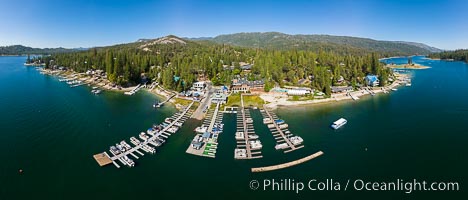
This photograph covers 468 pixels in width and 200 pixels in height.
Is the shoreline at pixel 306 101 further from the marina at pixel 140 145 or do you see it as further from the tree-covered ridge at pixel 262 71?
the marina at pixel 140 145

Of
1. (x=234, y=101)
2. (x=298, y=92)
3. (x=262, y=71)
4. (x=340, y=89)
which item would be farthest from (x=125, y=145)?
(x=340, y=89)

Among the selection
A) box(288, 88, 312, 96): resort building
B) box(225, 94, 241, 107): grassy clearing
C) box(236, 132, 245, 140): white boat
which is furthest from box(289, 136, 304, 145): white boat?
box(288, 88, 312, 96): resort building

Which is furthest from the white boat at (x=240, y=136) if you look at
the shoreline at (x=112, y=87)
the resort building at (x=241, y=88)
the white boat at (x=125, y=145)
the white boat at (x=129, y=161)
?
the resort building at (x=241, y=88)

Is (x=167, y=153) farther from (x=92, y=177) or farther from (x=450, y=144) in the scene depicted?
(x=450, y=144)

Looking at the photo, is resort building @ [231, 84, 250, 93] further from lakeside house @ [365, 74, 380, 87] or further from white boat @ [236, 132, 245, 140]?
lakeside house @ [365, 74, 380, 87]

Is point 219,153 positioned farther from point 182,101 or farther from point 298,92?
point 298,92

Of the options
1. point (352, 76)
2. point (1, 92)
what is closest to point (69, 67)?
point (1, 92)
